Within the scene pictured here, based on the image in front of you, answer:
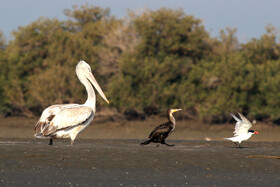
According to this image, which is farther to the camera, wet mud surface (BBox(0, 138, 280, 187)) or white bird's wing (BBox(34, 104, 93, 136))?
white bird's wing (BBox(34, 104, 93, 136))

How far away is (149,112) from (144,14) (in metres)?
5.12

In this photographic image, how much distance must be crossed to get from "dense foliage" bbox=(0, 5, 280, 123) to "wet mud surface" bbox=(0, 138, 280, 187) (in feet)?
51.4

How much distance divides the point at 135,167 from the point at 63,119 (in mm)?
2922

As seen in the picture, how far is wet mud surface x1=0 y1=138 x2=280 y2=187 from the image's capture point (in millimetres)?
10797

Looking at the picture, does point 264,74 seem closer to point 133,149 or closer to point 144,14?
point 144,14

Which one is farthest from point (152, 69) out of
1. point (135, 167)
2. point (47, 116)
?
point (135, 167)

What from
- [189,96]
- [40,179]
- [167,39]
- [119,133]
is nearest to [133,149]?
[40,179]

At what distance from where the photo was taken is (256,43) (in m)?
33.6

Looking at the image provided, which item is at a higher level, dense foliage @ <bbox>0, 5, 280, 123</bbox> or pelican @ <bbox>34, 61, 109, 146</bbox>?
dense foliage @ <bbox>0, 5, 280, 123</bbox>

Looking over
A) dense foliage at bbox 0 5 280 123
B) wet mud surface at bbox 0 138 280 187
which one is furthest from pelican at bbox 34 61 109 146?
dense foliage at bbox 0 5 280 123

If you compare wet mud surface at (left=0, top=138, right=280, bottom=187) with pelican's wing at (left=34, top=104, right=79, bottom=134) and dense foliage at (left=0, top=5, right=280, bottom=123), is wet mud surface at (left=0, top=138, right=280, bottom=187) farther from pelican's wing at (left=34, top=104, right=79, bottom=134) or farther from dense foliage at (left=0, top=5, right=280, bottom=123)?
dense foliage at (left=0, top=5, right=280, bottom=123)

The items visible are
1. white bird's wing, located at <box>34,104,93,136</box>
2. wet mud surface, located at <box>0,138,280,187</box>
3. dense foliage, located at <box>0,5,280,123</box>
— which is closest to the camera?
wet mud surface, located at <box>0,138,280,187</box>

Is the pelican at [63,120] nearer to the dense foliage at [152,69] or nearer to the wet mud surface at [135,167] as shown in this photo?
the wet mud surface at [135,167]

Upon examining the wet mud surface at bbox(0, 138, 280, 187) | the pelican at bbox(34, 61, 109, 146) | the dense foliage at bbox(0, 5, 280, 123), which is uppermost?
the dense foliage at bbox(0, 5, 280, 123)
